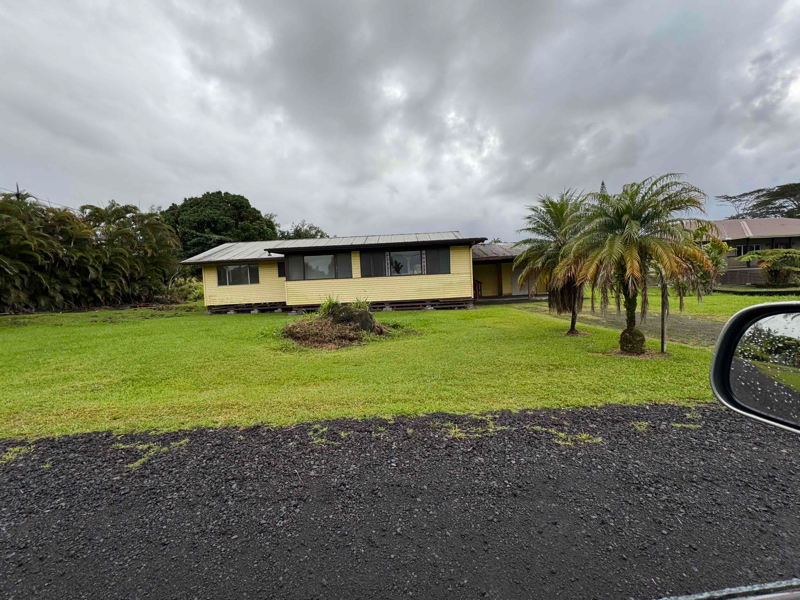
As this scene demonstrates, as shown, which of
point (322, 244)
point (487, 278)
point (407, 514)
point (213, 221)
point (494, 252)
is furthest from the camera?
point (213, 221)

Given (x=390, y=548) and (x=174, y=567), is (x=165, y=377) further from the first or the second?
(x=390, y=548)

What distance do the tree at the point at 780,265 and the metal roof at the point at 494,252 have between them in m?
13.7

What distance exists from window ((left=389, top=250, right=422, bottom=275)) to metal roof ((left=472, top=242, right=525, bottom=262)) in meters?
4.37

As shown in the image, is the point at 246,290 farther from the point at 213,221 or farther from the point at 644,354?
the point at 213,221

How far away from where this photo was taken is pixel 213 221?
3647 centimetres

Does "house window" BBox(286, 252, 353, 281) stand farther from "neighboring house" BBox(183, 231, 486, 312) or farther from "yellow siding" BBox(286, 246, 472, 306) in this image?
"yellow siding" BBox(286, 246, 472, 306)

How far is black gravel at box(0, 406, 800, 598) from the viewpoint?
195 cm

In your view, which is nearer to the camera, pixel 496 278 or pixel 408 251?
pixel 408 251

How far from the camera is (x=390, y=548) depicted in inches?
86.0

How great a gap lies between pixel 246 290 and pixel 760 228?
39427 millimetres

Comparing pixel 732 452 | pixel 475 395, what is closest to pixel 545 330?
pixel 475 395

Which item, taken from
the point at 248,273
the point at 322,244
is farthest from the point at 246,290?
the point at 322,244

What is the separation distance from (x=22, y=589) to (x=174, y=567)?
691 millimetres

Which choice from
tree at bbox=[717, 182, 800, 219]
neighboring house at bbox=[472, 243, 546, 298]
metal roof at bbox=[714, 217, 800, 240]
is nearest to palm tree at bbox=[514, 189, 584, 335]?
neighboring house at bbox=[472, 243, 546, 298]
